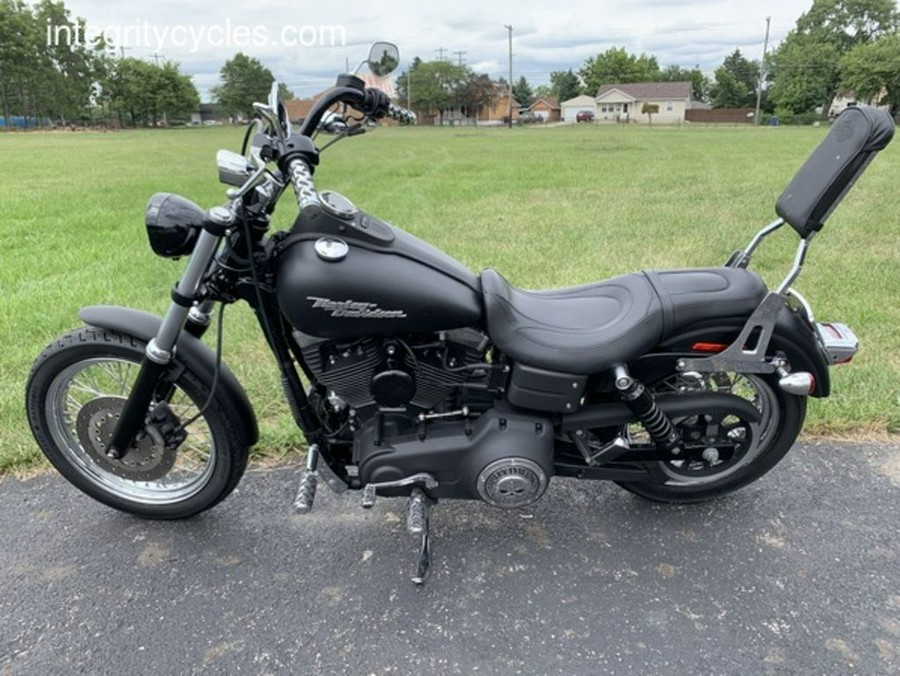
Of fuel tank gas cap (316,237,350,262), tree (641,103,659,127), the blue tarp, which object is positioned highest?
tree (641,103,659,127)

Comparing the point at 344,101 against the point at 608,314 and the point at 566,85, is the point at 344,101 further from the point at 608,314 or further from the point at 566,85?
the point at 566,85

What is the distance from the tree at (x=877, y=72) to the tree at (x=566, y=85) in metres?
43.5

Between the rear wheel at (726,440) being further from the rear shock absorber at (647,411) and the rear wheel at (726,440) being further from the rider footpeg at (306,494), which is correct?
the rider footpeg at (306,494)

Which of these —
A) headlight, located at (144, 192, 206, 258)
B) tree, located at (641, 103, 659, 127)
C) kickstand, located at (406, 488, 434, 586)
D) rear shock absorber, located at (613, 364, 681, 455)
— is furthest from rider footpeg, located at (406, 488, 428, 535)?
tree, located at (641, 103, 659, 127)

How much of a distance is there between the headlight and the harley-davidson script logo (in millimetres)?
457

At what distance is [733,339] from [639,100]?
80.4 metres

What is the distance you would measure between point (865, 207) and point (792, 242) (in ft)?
10.3

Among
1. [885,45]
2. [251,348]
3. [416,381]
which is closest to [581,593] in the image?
[416,381]

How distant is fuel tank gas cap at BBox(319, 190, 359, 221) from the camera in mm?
1826

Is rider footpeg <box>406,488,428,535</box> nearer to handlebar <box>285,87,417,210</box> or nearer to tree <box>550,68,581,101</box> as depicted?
handlebar <box>285,87,417,210</box>

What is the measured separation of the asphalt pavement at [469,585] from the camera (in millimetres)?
1933

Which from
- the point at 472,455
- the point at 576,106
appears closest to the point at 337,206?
the point at 472,455

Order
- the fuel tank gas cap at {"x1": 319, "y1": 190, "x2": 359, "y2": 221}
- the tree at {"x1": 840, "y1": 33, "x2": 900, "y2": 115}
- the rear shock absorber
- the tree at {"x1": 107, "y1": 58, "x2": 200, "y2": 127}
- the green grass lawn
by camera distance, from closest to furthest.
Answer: the fuel tank gas cap at {"x1": 319, "y1": 190, "x2": 359, "y2": 221}
the rear shock absorber
the green grass lawn
the tree at {"x1": 840, "y1": 33, "x2": 900, "y2": 115}
the tree at {"x1": 107, "y1": 58, "x2": 200, "y2": 127}

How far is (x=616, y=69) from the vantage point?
88.9 meters
